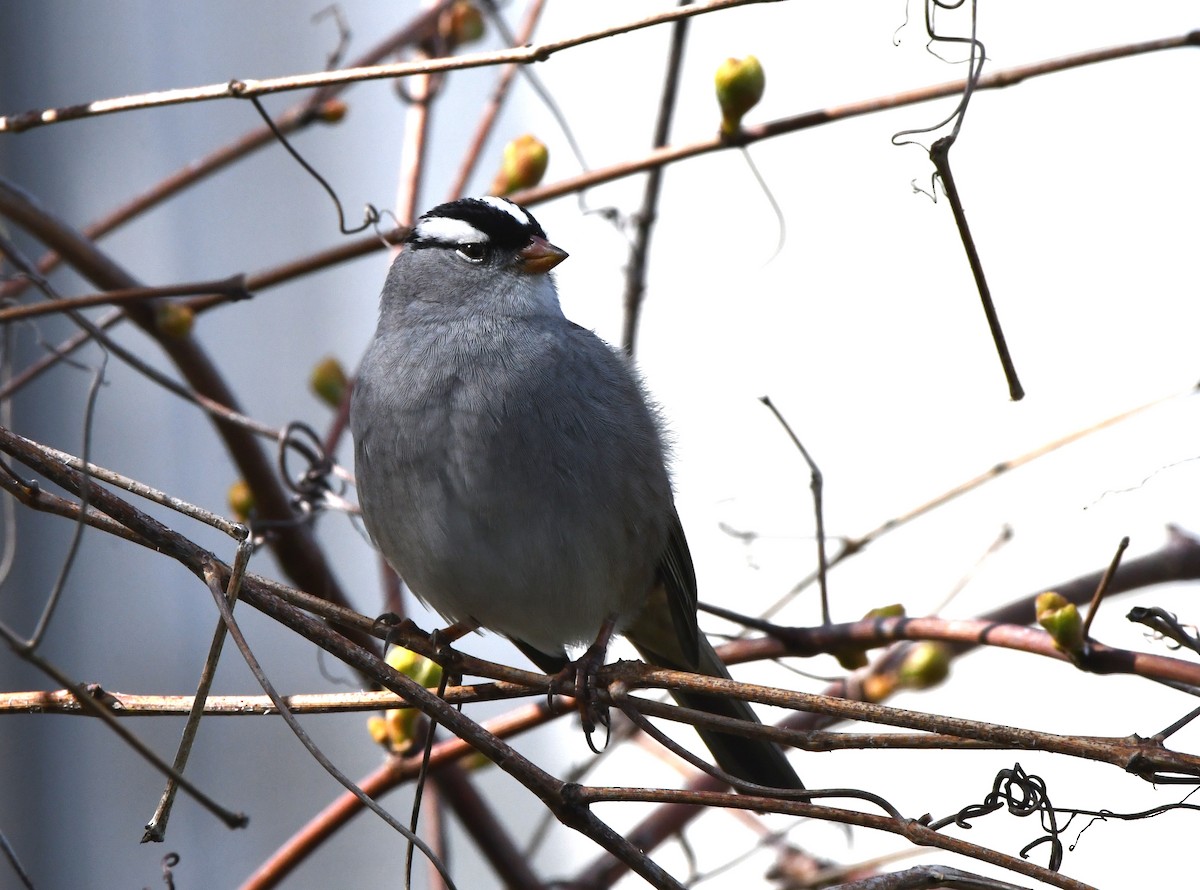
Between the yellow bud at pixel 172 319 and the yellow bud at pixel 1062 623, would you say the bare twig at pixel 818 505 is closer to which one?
the yellow bud at pixel 1062 623

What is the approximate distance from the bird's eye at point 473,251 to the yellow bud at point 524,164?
0.51m

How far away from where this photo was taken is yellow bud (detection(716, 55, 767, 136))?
2248mm

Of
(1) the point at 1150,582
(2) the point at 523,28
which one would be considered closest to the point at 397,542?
(2) the point at 523,28

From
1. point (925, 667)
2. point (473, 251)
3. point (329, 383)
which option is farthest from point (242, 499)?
point (925, 667)

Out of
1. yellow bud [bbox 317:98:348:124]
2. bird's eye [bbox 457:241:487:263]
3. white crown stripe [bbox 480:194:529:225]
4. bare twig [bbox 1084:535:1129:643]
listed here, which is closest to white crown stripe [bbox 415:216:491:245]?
bird's eye [bbox 457:241:487:263]

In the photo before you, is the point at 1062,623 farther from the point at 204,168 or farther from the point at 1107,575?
the point at 204,168

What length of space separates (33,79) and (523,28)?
3853 mm

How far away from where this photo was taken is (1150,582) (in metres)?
2.28

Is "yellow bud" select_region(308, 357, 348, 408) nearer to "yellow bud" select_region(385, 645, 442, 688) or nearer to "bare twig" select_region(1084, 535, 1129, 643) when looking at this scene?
"yellow bud" select_region(385, 645, 442, 688)

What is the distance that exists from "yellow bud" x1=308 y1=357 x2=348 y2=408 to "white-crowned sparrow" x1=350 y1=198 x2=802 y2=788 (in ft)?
0.64

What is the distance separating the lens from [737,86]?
7.38ft

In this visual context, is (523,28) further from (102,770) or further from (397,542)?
(102,770)

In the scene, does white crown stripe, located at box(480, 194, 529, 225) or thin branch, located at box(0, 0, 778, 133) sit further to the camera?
white crown stripe, located at box(480, 194, 529, 225)

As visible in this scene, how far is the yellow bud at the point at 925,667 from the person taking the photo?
2.40m
